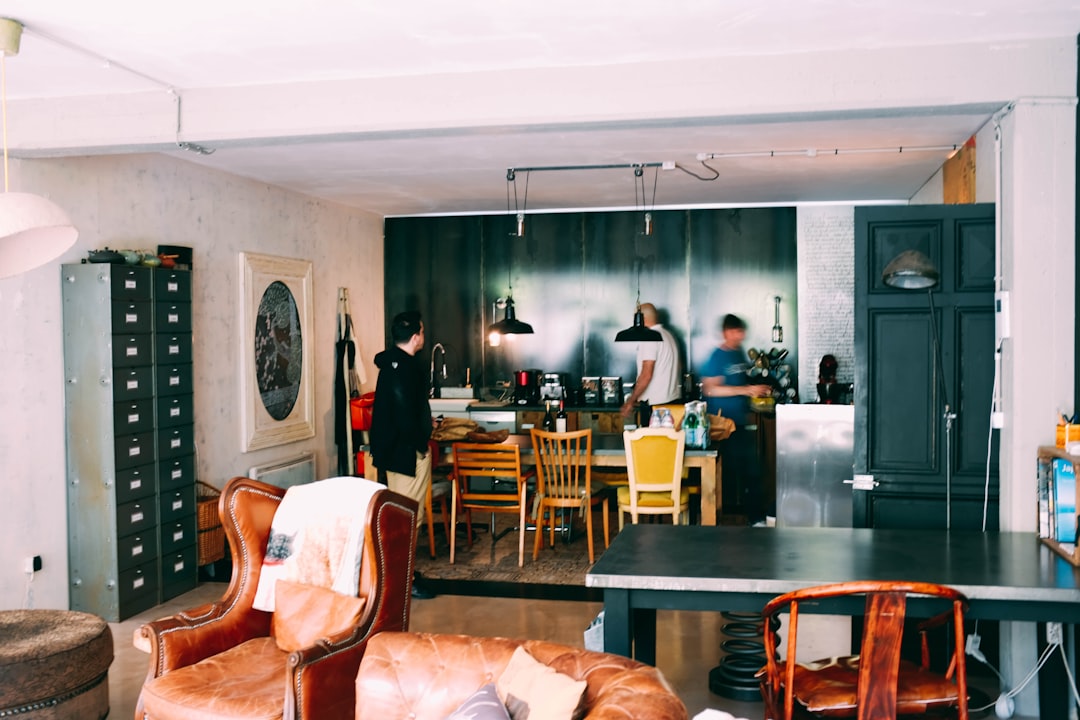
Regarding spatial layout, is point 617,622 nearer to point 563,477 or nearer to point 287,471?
point 563,477

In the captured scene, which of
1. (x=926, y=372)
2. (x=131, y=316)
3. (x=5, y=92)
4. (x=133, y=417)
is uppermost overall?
(x=5, y=92)

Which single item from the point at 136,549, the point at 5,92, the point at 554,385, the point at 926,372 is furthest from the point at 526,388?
the point at 5,92

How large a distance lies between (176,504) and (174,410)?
1.91 ft

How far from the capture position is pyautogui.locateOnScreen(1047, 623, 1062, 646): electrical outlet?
3.74 m

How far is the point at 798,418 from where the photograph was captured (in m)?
5.89

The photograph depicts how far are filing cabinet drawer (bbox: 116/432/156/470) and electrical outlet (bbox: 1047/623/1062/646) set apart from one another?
4723 mm

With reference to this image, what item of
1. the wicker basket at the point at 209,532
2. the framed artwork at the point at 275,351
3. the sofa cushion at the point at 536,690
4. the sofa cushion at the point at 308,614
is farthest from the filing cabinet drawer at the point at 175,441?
the sofa cushion at the point at 536,690

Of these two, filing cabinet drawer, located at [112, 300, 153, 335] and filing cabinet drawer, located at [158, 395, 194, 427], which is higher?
filing cabinet drawer, located at [112, 300, 153, 335]

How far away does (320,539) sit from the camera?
12.1ft

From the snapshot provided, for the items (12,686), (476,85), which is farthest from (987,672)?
(12,686)

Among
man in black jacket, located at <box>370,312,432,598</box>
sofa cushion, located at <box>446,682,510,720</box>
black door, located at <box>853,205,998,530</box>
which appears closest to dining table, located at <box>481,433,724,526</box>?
man in black jacket, located at <box>370,312,432,598</box>

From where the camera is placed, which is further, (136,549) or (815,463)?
(815,463)

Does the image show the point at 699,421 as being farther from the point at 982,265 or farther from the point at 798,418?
the point at 982,265

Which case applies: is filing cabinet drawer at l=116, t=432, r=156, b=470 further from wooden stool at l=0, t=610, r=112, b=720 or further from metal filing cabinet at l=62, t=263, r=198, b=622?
wooden stool at l=0, t=610, r=112, b=720
